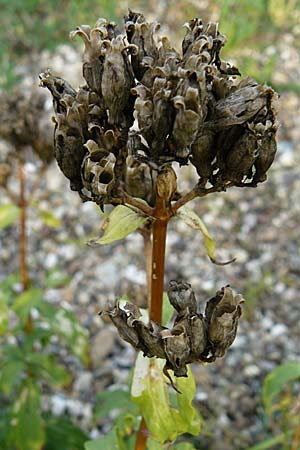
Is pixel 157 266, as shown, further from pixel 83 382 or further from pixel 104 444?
pixel 83 382

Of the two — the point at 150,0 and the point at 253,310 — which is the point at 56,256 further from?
the point at 150,0

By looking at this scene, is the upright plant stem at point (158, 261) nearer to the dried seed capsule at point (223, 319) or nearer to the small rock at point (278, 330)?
the dried seed capsule at point (223, 319)

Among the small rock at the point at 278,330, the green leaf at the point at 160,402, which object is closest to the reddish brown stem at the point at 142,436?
the green leaf at the point at 160,402

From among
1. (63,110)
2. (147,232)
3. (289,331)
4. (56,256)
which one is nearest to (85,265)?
(56,256)

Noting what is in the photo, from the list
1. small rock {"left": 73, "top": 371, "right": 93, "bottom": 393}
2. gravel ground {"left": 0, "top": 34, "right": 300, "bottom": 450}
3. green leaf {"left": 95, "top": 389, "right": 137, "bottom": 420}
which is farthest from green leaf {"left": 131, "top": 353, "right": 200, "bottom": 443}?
small rock {"left": 73, "top": 371, "right": 93, "bottom": 393}

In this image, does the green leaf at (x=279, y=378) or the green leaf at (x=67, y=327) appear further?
the green leaf at (x=67, y=327)

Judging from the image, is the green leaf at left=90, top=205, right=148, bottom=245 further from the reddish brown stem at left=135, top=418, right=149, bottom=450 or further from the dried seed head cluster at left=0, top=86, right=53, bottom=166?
the dried seed head cluster at left=0, top=86, right=53, bottom=166
